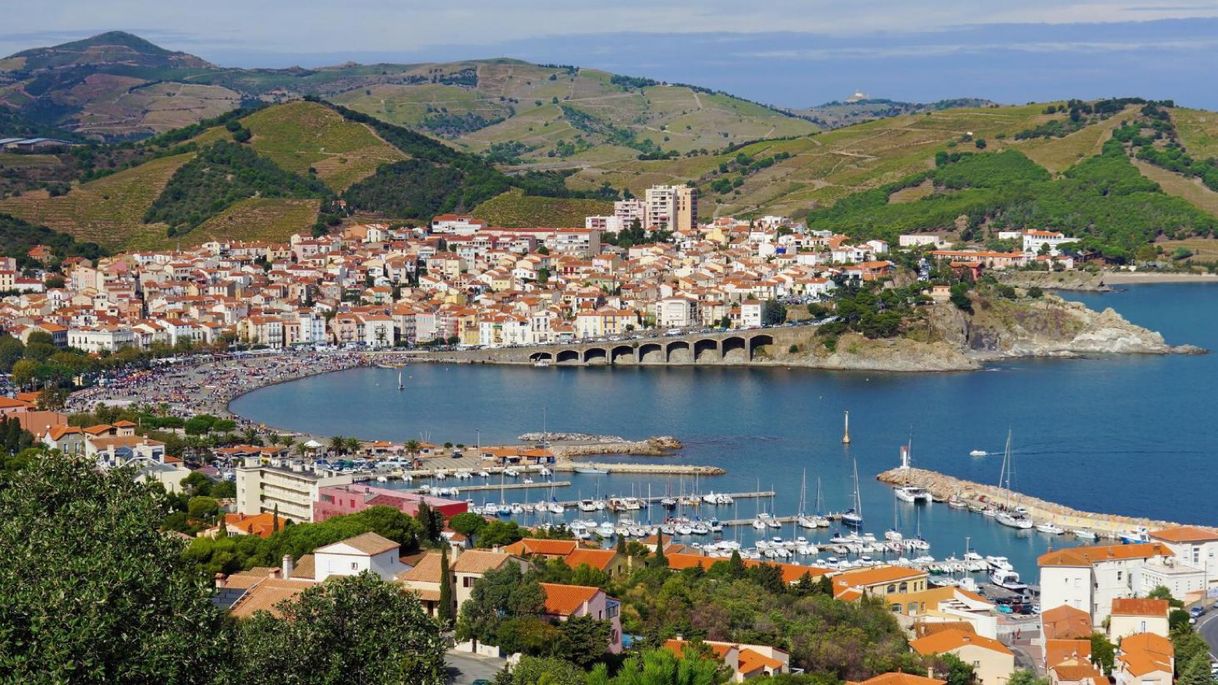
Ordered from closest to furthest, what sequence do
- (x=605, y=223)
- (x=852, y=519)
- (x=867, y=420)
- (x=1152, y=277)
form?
(x=852, y=519) < (x=867, y=420) < (x=605, y=223) < (x=1152, y=277)

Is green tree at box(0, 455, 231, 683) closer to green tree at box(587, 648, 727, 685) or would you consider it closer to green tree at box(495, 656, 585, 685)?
green tree at box(495, 656, 585, 685)

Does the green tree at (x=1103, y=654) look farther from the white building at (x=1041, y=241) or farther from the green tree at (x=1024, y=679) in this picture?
the white building at (x=1041, y=241)

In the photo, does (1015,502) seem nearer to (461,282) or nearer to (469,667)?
(469,667)

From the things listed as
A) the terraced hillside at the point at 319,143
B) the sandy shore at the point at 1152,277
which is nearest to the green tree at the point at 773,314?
the sandy shore at the point at 1152,277

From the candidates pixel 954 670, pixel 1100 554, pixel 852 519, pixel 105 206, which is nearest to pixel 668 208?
pixel 105 206

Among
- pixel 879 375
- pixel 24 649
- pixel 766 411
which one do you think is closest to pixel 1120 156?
pixel 879 375
